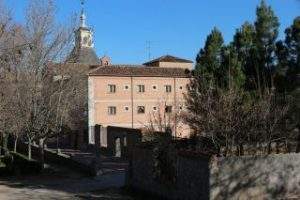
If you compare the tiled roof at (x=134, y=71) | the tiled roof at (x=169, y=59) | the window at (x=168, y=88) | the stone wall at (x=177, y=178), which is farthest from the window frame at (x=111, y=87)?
the stone wall at (x=177, y=178)

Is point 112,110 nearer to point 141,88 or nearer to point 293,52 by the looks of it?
point 141,88

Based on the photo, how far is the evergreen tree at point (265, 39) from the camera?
94.7ft

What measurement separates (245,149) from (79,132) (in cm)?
3844

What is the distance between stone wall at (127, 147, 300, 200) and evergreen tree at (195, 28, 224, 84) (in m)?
13.6

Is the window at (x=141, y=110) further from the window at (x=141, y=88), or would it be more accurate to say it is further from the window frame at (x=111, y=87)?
the window frame at (x=111, y=87)

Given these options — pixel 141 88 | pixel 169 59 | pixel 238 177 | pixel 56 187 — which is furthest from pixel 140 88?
pixel 238 177

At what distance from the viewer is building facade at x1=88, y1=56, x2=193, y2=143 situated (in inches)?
2425

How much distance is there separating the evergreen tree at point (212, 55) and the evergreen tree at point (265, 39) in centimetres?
414

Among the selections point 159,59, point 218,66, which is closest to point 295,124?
point 218,66

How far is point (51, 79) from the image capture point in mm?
36125

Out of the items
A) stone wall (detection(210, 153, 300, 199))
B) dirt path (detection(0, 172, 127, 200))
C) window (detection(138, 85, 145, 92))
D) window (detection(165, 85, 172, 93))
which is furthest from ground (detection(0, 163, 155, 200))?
window (detection(165, 85, 172, 93))

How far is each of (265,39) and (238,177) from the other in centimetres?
1232

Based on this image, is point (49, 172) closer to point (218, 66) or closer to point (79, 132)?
point (218, 66)

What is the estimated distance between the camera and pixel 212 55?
3378 centimetres
